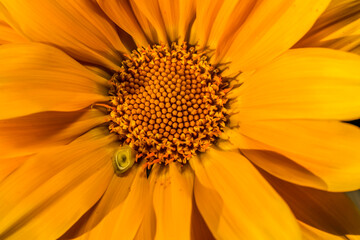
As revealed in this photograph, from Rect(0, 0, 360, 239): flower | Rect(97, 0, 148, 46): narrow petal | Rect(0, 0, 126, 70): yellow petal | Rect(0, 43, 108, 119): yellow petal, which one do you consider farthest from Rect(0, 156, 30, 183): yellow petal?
Rect(97, 0, 148, 46): narrow petal

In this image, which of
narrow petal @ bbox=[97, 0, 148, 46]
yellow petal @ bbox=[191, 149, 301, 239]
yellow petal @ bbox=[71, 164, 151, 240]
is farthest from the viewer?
narrow petal @ bbox=[97, 0, 148, 46]

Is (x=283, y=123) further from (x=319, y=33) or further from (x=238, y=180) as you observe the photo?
(x=319, y=33)

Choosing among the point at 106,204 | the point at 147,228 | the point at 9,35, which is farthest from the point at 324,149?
the point at 9,35

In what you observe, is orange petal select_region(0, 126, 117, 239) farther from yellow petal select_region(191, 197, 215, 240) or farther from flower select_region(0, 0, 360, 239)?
yellow petal select_region(191, 197, 215, 240)

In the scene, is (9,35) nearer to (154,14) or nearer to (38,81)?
(38,81)

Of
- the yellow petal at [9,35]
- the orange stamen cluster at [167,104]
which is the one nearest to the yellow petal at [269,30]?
the orange stamen cluster at [167,104]

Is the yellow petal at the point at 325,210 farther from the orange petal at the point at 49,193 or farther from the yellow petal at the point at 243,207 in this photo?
the orange petal at the point at 49,193
